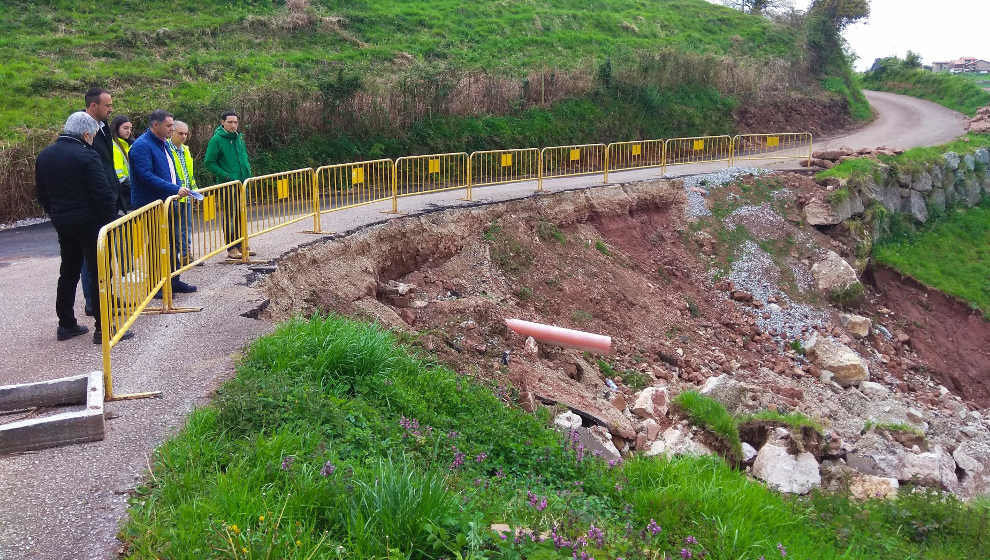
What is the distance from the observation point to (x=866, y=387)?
1257cm

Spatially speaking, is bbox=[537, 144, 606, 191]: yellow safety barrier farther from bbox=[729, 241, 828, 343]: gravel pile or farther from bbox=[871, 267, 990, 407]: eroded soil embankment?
bbox=[871, 267, 990, 407]: eroded soil embankment

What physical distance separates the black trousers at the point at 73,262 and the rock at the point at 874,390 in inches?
451

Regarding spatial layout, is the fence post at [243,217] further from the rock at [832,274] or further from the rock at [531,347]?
the rock at [832,274]

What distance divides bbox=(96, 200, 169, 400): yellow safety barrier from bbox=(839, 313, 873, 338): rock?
13.4 metres

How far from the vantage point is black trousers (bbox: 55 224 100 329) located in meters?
6.52

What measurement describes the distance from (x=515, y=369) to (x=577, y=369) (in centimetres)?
165

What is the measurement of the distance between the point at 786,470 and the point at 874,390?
6010 millimetres

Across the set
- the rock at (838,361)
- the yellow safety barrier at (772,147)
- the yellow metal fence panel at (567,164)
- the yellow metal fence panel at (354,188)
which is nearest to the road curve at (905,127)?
the yellow safety barrier at (772,147)

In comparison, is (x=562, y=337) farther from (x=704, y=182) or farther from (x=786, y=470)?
(x=704, y=182)

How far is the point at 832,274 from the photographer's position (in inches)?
659

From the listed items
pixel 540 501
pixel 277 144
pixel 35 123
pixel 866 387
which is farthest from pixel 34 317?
pixel 866 387

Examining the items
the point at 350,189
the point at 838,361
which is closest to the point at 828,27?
the point at 838,361

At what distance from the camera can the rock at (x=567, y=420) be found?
7.36 meters

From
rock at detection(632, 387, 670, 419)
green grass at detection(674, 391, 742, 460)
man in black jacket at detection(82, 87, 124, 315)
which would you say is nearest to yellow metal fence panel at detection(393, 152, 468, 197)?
rock at detection(632, 387, 670, 419)
